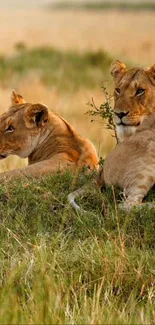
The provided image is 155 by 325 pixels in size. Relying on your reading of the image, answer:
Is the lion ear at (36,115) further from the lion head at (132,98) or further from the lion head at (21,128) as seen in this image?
the lion head at (132,98)

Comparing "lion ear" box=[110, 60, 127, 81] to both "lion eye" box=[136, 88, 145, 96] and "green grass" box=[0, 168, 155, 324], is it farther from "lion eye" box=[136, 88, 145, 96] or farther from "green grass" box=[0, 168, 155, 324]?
"green grass" box=[0, 168, 155, 324]

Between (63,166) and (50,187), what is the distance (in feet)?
1.42

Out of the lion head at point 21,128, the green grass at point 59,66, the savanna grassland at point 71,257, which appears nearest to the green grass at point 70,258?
the savanna grassland at point 71,257

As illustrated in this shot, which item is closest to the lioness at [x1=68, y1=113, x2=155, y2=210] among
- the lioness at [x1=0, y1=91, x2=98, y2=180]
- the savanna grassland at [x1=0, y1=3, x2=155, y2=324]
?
the savanna grassland at [x1=0, y1=3, x2=155, y2=324]

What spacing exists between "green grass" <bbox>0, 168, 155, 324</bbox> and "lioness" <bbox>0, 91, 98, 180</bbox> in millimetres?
450

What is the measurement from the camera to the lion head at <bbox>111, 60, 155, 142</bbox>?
18.6 feet

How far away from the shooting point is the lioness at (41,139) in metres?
6.08

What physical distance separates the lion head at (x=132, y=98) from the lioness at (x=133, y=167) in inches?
6.8

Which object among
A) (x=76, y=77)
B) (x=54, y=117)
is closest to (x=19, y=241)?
(x=54, y=117)

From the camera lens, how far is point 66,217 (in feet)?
16.8

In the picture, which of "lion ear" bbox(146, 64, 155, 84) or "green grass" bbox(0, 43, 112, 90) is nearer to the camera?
"lion ear" bbox(146, 64, 155, 84)

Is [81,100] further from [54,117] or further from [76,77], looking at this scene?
[54,117]

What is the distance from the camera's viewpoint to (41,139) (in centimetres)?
622

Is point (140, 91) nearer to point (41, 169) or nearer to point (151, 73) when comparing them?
point (151, 73)
